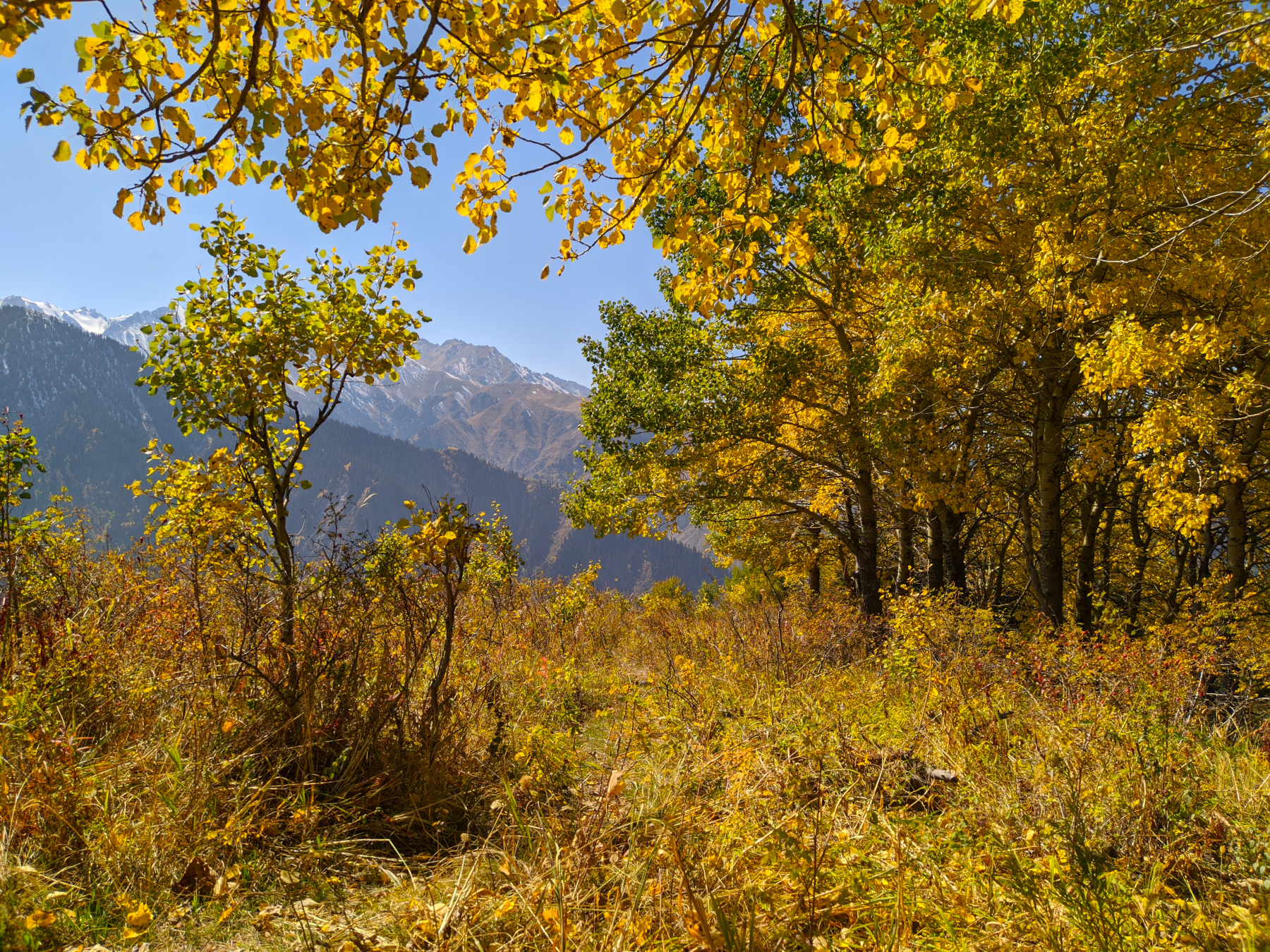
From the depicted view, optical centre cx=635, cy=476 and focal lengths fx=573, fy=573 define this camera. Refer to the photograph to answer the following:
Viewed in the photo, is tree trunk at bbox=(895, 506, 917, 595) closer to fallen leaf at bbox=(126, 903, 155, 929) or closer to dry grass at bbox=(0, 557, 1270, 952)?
dry grass at bbox=(0, 557, 1270, 952)

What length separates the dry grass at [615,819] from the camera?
2.02m

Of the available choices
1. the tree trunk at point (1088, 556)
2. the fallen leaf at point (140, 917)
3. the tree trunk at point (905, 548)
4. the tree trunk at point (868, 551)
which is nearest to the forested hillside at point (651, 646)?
the fallen leaf at point (140, 917)

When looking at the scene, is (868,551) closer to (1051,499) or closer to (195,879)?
(1051,499)

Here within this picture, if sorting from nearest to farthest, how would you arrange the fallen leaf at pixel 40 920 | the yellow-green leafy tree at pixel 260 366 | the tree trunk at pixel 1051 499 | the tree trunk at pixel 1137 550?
the fallen leaf at pixel 40 920 → the yellow-green leafy tree at pixel 260 366 → the tree trunk at pixel 1051 499 → the tree trunk at pixel 1137 550

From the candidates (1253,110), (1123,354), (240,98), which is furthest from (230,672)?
(1253,110)

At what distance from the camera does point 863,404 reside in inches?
363

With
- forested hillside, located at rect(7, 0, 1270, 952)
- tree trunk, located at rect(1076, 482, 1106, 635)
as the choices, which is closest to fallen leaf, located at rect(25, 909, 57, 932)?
forested hillside, located at rect(7, 0, 1270, 952)

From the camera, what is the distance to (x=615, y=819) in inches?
108

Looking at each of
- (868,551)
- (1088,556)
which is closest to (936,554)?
(868,551)

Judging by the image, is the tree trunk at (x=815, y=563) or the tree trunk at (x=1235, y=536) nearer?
the tree trunk at (x=1235, y=536)

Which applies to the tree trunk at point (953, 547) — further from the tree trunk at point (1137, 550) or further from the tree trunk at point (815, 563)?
the tree trunk at point (1137, 550)

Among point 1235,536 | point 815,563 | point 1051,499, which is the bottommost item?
point 815,563

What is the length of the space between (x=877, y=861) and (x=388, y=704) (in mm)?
2639

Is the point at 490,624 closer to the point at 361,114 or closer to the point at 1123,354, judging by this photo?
the point at 361,114
